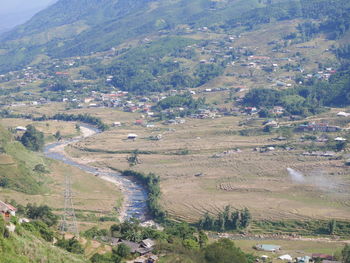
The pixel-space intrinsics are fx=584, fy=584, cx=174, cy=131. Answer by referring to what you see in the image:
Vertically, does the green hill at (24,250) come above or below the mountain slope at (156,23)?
below

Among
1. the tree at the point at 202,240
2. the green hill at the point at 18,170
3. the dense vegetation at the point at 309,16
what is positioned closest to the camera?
the tree at the point at 202,240

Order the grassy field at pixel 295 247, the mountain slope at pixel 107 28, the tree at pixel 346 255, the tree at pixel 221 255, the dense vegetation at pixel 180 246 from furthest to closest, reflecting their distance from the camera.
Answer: the mountain slope at pixel 107 28 < the grassy field at pixel 295 247 < the tree at pixel 346 255 < the dense vegetation at pixel 180 246 < the tree at pixel 221 255

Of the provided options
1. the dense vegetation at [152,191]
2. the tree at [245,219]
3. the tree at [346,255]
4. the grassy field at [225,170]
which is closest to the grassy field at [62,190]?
the dense vegetation at [152,191]

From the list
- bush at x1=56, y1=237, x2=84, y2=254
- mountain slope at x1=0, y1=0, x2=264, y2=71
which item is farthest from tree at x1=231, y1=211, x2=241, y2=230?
mountain slope at x1=0, y1=0, x2=264, y2=71

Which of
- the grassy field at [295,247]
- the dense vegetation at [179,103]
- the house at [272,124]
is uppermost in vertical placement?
the dense vegetation at [179,103]

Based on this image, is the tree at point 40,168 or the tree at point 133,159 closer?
the tree at point 40,168

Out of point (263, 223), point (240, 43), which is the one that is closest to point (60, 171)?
point (263, 223)

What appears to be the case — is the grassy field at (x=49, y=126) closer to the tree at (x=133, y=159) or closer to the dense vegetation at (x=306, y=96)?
the tree at (x=133, y=159)
